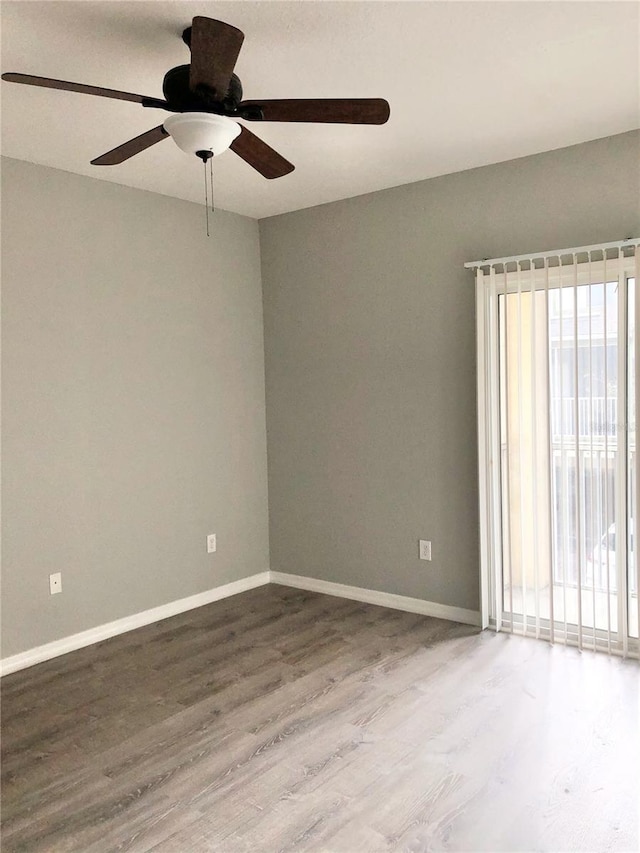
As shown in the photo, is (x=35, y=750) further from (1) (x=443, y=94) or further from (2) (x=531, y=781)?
(1) (x=443, y=94)

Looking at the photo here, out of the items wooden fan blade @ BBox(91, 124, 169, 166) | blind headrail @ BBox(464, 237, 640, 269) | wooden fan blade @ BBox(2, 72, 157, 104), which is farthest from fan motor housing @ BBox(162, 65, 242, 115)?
blind headrail @ BBox(464, 237, 640, 269)

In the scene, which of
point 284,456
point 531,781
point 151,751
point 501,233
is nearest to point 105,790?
point 151,751

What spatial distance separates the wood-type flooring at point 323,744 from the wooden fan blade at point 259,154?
89.1 inches

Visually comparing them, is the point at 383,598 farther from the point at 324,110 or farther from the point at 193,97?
the point at 193,97

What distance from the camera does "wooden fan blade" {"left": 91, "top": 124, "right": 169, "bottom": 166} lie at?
2.42 m

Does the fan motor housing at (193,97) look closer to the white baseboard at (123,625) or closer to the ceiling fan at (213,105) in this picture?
the ceiling fan at (213,105)

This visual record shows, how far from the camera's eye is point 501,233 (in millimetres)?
3799

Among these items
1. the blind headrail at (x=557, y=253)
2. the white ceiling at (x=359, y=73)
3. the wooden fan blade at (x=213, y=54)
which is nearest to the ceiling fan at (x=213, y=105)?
the wooden fan blade at (x=213, y=54)

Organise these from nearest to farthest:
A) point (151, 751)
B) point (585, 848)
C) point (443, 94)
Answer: point (585, 848)
point (151, 751)
point (443, 94)

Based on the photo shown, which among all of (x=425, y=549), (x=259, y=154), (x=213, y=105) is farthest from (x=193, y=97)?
(x=425, y=549)

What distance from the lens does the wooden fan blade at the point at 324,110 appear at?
2.16 metres

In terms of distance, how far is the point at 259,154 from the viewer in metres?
2.61

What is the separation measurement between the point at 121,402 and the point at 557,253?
2525mm

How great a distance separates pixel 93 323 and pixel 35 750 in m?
2.18
